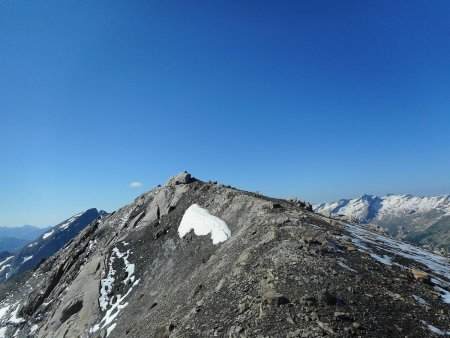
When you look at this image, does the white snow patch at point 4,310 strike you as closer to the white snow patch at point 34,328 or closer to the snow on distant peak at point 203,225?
the white snow patch at point 34,328

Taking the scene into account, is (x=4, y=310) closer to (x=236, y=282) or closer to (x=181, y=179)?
(x=181, y=179)

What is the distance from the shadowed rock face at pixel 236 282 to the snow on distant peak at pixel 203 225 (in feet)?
2.96

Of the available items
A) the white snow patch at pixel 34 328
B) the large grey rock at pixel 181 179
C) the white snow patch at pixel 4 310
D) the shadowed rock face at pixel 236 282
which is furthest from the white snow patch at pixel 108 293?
the white snow patch at pixel 4 310

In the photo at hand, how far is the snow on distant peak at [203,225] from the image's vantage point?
131 ft

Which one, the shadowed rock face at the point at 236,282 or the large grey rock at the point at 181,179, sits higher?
the large grey rock at the point at 181,179

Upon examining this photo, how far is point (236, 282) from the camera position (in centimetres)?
2277

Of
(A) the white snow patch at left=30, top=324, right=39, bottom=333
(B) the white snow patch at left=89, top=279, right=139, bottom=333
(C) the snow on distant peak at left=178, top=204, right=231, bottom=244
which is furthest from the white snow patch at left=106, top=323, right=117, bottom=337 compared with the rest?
(A) the white snow patch at left=30, top=324, right=39, bottom=333

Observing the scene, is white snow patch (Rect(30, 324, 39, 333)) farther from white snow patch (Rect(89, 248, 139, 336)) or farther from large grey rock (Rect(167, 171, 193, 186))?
large grey rock (Rect(167, 171, 193, 186))

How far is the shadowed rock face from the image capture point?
1742cm

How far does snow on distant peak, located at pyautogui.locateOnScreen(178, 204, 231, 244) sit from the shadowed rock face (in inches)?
35.5

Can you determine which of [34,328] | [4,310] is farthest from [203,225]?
[4,310]

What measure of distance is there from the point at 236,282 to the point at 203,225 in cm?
2286

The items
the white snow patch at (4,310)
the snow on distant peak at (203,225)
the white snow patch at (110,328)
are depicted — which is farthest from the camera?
the white snow patch at (4,310)

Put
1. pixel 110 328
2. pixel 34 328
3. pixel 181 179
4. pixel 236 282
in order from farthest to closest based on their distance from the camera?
pixel 181 179 < pixel 34 328 < pixel 110 328 < pixel 236 282
